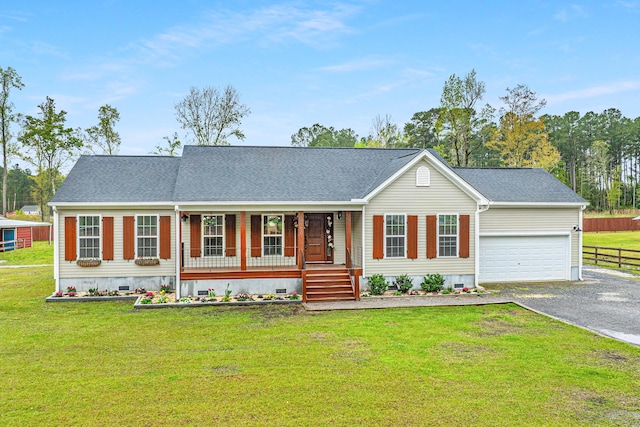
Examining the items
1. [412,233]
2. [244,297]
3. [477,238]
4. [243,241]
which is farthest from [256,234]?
[477,238]

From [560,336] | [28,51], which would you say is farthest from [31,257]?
[560,336]

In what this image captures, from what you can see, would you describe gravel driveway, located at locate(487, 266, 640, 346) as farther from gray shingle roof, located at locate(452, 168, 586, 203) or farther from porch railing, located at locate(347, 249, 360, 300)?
porch railing, located at locate(347, 249, 360, 300)

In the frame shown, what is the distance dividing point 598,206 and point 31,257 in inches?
2889

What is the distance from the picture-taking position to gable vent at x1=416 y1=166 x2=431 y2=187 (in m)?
15.7

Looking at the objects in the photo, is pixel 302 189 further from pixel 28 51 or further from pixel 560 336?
pixel 28 51

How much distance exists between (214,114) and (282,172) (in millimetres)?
23024

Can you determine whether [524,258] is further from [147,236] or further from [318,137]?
[318,137]

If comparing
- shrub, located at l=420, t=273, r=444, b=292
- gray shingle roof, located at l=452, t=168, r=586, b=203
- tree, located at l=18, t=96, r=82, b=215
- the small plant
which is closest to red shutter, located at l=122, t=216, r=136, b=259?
the small plant

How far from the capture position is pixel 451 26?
883 inches

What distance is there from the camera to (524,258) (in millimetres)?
17938

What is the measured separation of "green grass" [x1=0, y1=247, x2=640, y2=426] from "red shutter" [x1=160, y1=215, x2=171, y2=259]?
12.2 feet

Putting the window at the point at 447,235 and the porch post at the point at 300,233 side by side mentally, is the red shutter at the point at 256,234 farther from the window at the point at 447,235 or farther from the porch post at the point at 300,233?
the window at the point at 447,235

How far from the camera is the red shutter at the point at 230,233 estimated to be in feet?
53.5

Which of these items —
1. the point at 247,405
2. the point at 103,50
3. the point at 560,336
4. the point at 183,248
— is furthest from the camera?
the point at 103,50
